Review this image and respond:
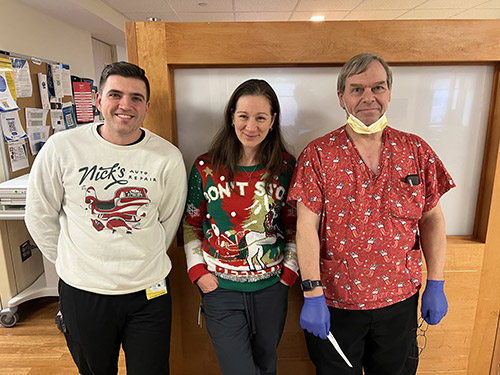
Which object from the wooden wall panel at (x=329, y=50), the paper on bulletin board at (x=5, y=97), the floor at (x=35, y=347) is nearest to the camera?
the wooden wall panel at (x=329, y=50)

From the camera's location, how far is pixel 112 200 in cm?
117

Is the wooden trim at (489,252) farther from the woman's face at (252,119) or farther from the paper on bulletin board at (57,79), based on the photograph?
the paper on bulletin board at (57,79)

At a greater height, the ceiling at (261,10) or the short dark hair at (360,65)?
the ceiling at (261,10)

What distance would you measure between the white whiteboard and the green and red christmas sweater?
0.27 metres

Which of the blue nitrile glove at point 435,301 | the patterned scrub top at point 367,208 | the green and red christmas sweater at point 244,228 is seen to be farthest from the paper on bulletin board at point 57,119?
the blue nitrile glove at point 435,301

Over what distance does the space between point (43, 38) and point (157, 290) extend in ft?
9.47

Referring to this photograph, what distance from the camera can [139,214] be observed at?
1.20m

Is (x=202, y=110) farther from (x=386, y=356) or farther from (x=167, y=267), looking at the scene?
(x=386, y=356)

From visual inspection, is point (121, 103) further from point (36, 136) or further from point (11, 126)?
point (36, 136)

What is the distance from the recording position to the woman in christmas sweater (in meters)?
1.23

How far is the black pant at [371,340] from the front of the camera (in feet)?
4.02

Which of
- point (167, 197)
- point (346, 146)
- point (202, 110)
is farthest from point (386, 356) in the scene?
point (202, 110)

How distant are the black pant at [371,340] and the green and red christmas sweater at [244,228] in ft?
0.81

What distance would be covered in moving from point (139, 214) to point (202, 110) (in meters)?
0.54
